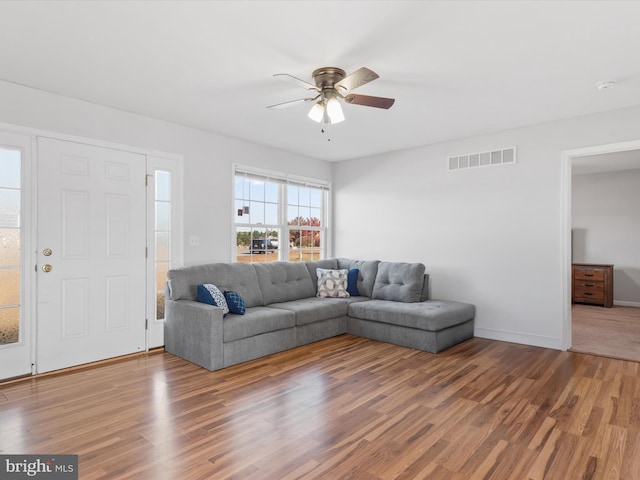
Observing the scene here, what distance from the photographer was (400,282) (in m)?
4.90

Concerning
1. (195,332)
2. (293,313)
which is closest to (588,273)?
(293,313)

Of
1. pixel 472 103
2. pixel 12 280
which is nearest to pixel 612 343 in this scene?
pixel 472 103

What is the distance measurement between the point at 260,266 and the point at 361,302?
137cm

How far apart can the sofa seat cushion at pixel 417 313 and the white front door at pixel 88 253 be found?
2534 mm

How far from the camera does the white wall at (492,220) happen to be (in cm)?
421

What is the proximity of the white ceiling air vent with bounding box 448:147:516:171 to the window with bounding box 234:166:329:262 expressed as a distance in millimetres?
2204

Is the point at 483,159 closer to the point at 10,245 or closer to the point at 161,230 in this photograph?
the point at 161,230

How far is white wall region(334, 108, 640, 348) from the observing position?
4211 mm

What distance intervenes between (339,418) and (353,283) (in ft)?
9.17

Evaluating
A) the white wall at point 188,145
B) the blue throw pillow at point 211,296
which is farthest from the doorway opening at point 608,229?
the white wall at point 188,145

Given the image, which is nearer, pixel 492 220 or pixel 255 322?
pixel 255 322

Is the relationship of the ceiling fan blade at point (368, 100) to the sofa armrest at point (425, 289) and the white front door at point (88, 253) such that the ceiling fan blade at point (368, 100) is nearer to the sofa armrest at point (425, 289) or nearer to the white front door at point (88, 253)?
the white front door at point (88, 253)

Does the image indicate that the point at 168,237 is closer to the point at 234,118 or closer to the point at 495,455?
the point at 234,118

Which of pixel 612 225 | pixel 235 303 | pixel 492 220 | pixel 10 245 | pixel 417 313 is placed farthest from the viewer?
pixel 612 225
